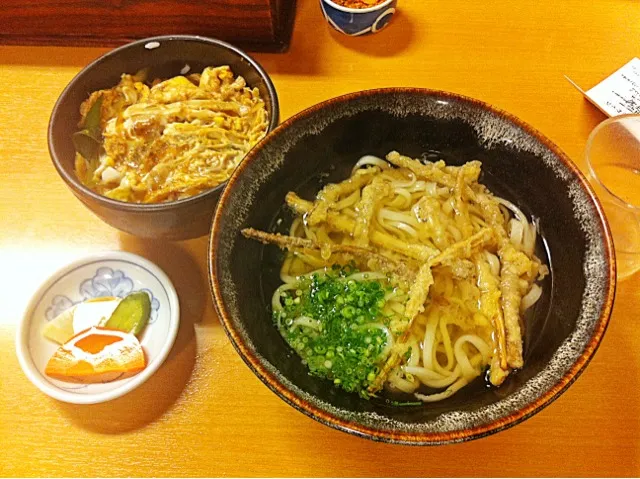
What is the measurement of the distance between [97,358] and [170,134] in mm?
568

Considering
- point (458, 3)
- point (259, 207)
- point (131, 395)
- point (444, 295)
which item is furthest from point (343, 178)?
point (458, 3)

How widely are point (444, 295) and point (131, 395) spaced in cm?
73

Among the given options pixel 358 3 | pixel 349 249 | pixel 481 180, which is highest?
pixel 358 3

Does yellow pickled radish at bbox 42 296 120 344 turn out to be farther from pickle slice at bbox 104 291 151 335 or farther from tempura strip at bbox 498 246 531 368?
tempura strip at bbox 498 246 531 368

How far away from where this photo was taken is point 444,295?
45.3 inches

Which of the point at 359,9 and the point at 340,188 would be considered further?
the point at 359,9

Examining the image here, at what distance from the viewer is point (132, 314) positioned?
1243 millimetres

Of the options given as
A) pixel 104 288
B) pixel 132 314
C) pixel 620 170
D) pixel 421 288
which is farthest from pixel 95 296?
pixel 620 170

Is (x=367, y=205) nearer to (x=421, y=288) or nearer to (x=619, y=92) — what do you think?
(x=421, y=288)

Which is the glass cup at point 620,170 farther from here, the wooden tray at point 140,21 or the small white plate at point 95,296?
the small white plate at point 95,296

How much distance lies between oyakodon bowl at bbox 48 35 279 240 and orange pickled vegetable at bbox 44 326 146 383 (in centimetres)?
25

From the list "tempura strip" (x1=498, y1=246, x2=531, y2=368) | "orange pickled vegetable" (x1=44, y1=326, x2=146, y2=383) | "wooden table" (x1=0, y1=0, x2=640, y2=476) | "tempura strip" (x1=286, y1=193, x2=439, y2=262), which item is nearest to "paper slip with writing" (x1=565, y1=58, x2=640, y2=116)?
"wooden table" (x1=0, y1=0, x2=640, y2=476)

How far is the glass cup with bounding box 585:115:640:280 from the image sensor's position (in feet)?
4.58

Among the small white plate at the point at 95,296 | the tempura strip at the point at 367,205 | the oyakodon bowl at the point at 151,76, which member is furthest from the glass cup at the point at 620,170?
the small white plate at the point at 95,296
